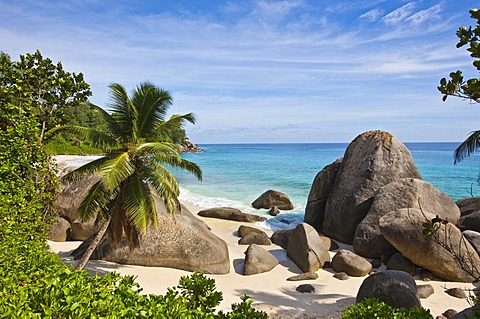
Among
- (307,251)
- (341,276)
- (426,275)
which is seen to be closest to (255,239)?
(307,251)

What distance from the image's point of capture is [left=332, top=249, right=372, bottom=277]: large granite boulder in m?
12.8

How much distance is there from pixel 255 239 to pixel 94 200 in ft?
29.0

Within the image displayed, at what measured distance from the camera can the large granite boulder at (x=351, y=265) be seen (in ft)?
42.1

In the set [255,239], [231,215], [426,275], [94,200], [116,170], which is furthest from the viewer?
[231,215]

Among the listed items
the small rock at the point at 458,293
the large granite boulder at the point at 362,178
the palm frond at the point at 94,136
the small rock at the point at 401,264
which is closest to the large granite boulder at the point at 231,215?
the large granite boulder at the point at 362,178

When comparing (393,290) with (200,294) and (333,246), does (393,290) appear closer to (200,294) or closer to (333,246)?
(200,294)

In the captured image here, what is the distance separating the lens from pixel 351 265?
42.4ft

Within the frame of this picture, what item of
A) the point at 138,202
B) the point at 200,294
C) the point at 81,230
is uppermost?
the point at 138,202

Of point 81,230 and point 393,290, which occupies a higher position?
point 81,230

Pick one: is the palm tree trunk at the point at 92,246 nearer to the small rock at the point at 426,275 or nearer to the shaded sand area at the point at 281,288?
the shaded sand area at the point at 281,288

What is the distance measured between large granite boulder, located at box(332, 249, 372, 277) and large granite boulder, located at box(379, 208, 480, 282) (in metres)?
1.49

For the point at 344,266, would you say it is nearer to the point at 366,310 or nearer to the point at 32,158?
the point at 366,310

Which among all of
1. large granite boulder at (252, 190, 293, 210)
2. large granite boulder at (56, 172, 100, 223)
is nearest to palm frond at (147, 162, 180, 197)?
large granite boulder at (56, 172, 100, 223)

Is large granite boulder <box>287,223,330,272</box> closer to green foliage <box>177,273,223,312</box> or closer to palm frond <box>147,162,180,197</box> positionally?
palm frond <box>147,162,180,197</box>
